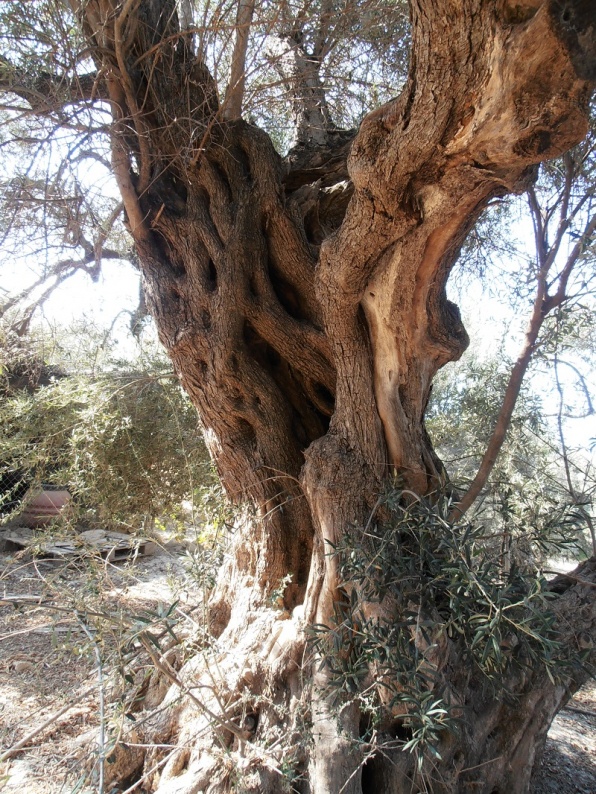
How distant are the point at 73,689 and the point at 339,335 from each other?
275 cm

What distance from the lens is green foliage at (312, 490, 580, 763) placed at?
1917mm

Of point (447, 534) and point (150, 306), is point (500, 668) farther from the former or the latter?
point (150, 306)

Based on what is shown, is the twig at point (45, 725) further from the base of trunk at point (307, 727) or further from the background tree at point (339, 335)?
the background tree at point (339, 335)

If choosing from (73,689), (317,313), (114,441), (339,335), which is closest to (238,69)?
(317,313)

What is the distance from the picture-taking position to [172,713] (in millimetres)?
2650

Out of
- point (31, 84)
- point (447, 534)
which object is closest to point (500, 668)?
point (447, 534)

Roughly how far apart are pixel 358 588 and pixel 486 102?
1863 millimetres

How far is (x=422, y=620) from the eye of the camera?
2.06 meters

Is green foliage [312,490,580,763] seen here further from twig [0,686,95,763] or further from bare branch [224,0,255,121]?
bare branch [224,0,255,121]

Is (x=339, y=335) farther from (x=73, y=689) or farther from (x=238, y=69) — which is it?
(x=73, y=689)

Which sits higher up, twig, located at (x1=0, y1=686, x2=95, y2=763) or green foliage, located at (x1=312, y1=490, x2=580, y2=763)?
green foliage, located at (x1=312, y1=490, x2=580, y2=763)

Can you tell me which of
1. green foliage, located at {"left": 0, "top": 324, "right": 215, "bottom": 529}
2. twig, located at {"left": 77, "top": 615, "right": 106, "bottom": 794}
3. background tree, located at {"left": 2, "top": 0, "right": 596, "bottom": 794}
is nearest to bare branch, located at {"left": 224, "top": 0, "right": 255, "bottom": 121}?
background tree, located at {"left": 2, "top": 0, "right": 596, "bottom": 794}

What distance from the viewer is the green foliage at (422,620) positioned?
192cm

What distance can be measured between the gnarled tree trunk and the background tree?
1 centimetres
